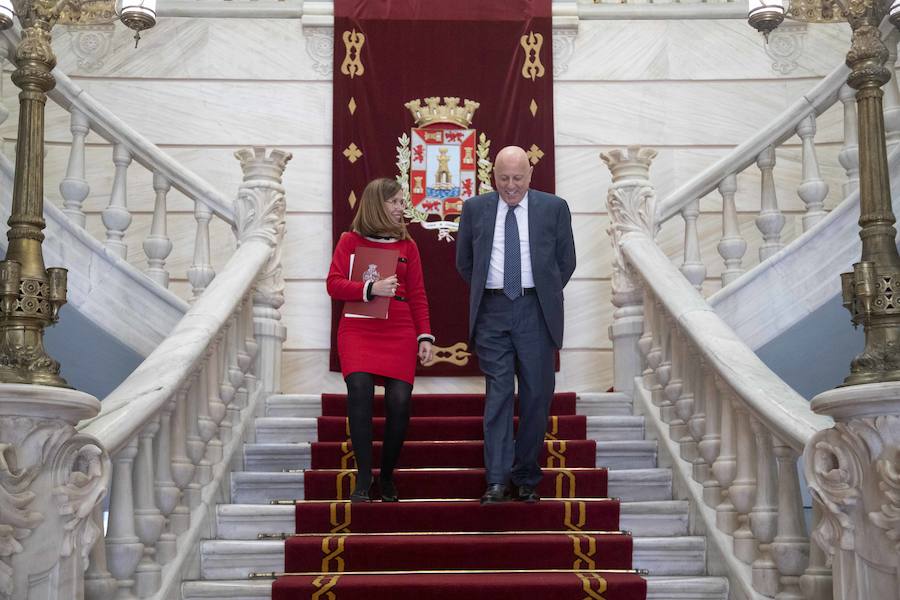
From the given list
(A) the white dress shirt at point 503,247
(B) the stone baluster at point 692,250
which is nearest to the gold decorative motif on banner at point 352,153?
(B) the stone baluster at point 692,250

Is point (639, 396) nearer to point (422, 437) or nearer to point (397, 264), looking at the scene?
point (422, 437)

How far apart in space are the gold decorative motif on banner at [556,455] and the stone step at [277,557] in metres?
0.88

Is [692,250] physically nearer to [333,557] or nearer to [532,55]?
[532,55]

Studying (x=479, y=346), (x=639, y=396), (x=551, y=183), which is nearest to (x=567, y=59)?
(x=551, y=183)

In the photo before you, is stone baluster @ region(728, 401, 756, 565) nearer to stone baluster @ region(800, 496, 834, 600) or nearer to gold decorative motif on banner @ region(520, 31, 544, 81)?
stone baluster @ region(800, 496, 834, 600)

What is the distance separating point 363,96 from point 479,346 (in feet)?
12.6

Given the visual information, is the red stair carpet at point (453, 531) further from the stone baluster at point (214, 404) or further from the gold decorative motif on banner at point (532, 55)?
the gold decorative motif on banner at point (532, 55)

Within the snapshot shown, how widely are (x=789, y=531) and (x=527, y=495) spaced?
1.22m

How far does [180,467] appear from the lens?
4395 mm

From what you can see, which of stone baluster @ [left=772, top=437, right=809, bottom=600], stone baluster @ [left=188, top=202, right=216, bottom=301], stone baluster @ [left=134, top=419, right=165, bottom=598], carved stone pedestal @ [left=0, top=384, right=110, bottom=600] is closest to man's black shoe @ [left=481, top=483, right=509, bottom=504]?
stone baluster @ [left=772, top=437, right=809, bottom=600]

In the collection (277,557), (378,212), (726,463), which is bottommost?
(277,557)

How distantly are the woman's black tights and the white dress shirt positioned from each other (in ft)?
1.91

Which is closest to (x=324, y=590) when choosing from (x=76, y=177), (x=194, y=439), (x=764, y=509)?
(x=194, y=439)

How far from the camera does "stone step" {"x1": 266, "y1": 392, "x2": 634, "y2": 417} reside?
600 centimetres
